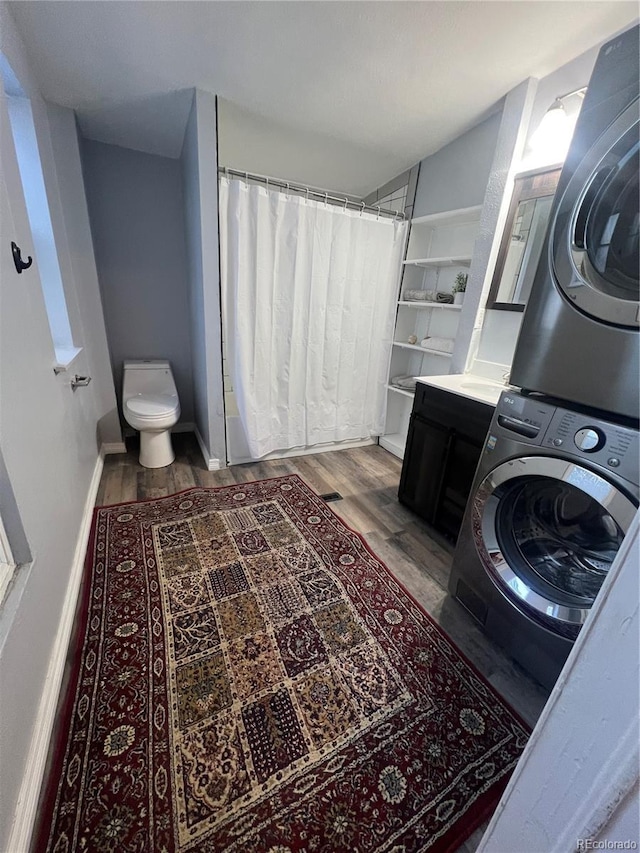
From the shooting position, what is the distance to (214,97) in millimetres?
1777

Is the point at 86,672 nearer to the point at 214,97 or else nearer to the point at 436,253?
the point at 214,97

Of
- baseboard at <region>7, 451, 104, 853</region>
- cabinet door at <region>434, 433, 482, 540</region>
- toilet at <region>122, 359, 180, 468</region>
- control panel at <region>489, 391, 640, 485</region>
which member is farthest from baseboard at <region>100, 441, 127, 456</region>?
control panel at <region>489, 391, 640, 485</region>

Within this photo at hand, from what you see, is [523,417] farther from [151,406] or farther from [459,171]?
[151,406]

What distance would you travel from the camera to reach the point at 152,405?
238 cm

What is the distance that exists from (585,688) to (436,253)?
2.73m

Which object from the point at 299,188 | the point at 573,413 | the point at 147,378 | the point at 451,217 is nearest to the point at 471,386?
the point at 573,413

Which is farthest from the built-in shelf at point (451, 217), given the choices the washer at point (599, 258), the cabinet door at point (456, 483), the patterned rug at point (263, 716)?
the patterned rug at point (263, 716)

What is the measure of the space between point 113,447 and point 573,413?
2.95 m

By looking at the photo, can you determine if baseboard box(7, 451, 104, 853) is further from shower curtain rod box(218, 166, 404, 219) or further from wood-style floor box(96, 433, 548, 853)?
shower curtain rod box(218, 166, 404, 219)

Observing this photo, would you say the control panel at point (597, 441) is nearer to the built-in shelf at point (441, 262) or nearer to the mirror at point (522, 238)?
the mirror at point (522, 238)

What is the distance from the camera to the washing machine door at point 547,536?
1014 millimetres

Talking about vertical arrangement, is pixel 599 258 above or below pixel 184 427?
above

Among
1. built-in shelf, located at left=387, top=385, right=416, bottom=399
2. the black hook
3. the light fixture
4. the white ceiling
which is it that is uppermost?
the white ceiling

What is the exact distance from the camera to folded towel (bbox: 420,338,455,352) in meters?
2.29
